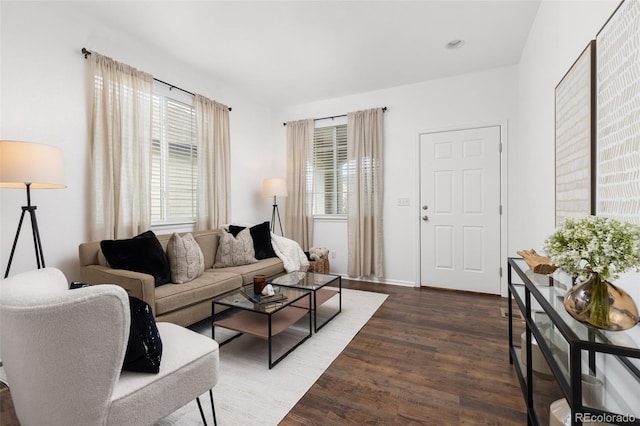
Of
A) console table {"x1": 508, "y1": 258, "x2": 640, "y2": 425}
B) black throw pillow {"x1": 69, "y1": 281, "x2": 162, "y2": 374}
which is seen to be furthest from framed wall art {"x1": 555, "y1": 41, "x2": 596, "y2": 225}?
black throw pillow {"x1": 69, "y1": 281, "x2": 162, "y2": 374}

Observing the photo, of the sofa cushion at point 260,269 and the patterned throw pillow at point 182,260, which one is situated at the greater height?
the patterned throw pillow at point 182,260

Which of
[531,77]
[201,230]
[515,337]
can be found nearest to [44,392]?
[201,230]

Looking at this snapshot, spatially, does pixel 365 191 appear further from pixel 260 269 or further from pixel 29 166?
pixel 29 166

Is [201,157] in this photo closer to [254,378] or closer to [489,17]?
[254,378]

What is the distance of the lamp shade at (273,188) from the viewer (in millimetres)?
4395

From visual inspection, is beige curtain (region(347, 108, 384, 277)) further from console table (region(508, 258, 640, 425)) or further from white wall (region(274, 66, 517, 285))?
console table (region(508, 258, 640, 425))

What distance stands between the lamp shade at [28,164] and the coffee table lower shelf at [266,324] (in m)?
1.50

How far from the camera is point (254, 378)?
76.5 inches

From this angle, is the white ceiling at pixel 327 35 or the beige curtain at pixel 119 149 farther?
the beige curtain at pixel 119 149

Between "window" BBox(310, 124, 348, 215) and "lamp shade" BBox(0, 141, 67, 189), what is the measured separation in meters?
3.23

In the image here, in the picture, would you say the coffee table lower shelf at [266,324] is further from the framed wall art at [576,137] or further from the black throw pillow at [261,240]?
the framed wall art at [576,137]

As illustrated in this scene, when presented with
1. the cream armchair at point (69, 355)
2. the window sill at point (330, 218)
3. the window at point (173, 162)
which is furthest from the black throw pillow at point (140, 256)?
the window sill at point (330, 218)

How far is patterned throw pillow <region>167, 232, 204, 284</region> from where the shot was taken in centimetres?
269

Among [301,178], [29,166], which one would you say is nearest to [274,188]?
[301,178]
